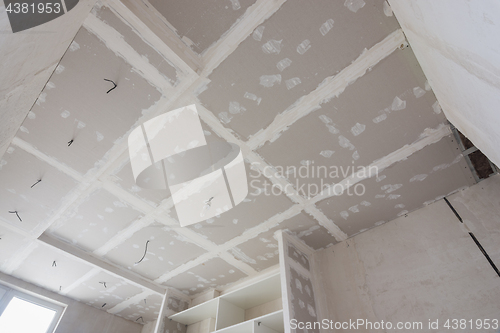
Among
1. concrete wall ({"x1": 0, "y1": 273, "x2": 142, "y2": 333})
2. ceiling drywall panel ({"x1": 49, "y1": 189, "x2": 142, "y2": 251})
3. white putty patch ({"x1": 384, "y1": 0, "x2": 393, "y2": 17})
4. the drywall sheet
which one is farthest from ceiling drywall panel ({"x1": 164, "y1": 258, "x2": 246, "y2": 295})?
white putty patch ({"x1": 384, "y1": 0, "x2": 393, "y2": 17})

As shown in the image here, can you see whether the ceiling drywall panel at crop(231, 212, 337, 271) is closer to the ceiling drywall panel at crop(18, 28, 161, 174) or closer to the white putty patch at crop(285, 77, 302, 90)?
the white putty patch at crop(285, 77, 302, 90)

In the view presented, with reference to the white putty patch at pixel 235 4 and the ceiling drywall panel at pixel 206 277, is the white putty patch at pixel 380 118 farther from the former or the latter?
the ceiling drywall panel at pixel 206 277

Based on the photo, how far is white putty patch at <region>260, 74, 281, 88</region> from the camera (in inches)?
64.8

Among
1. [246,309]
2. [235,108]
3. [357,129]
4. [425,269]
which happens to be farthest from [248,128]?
[246,309]

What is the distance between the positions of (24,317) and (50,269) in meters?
0.79

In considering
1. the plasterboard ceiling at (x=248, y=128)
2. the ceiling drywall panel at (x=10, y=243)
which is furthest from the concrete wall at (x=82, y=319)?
the plasterboard ceiling at (x=248, y=128)

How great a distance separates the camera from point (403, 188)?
7.06 feet

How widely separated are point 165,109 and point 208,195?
0.80 meters

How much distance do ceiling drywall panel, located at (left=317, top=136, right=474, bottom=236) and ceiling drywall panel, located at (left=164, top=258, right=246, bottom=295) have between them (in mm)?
1353

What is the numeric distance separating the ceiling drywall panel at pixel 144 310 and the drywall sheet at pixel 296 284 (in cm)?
207

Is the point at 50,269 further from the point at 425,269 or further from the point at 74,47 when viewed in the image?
the point at 425,269

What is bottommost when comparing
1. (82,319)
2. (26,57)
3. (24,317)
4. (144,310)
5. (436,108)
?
(26,57)

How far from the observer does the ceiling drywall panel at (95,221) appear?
8.00 feet

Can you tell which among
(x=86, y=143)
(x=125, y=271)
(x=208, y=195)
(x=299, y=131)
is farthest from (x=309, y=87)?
(x=125, y=271)
